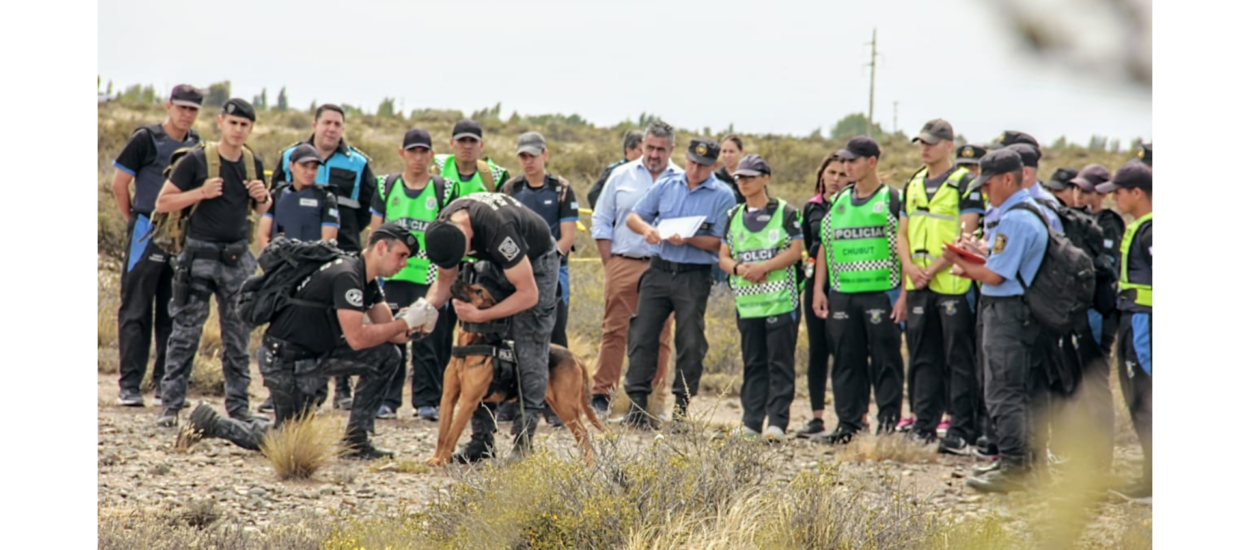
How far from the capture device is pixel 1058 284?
6.96 metres

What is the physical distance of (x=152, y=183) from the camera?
898 centimetres

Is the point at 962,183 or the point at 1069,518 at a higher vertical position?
the point at 962,183

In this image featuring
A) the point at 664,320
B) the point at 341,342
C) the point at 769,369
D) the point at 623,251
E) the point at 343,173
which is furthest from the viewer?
the point at 623,251

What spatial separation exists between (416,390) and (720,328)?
21.4ft

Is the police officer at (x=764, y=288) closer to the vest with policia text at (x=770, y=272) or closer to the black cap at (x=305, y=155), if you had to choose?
the vest with policia text at (x=770, y=272)

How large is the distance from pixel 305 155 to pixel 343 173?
432 mm

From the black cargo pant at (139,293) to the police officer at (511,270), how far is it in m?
2.67

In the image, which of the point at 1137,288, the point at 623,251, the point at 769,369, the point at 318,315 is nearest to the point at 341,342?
the point at 318,315

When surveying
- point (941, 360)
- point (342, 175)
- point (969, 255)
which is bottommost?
point (941, 360)

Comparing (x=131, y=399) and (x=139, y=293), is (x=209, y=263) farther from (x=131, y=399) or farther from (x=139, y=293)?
(x=131, y=399)

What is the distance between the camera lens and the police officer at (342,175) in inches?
368

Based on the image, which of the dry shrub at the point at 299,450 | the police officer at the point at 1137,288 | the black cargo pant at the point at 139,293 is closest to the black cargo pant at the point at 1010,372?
the police officer at the point at 1137,288
